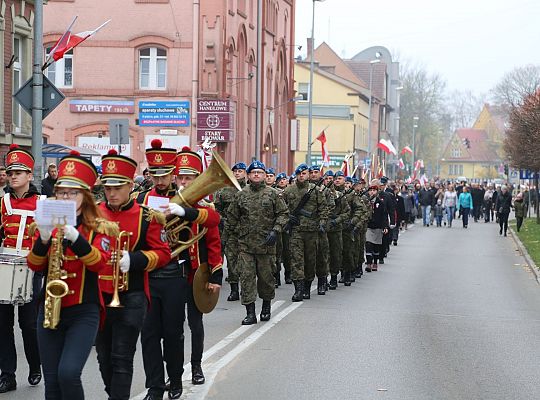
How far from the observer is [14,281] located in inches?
329

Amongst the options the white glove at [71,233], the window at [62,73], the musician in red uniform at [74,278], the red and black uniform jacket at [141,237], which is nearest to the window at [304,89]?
the window at [62,73]

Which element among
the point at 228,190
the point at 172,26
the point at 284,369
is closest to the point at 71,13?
the point at 172,26

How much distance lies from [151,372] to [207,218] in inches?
47.1

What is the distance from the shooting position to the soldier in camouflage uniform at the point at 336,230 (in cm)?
1859

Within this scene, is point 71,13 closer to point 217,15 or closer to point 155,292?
point 217,15

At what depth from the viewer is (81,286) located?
6602 millimetres

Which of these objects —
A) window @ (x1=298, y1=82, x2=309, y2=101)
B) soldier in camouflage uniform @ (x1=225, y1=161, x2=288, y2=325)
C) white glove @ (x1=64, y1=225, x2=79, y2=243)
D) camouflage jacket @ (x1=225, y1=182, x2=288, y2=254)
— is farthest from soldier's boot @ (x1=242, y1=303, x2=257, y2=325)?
window @ (x1=298, y1=82, x2=309, y2=101)

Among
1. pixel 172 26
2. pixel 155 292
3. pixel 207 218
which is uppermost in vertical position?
pixel 172 26

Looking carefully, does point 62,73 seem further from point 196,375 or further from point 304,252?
point 196,375

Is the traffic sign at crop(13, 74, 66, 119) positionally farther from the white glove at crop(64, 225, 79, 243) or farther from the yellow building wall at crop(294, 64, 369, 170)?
the yellow building wall at crop(294, 64, 369, 170)

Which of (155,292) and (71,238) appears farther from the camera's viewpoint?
(155,292)

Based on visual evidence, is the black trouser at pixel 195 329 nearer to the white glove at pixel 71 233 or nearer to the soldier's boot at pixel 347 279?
the white glove at pixel 71 233

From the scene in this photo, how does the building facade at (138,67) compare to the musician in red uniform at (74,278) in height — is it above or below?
above

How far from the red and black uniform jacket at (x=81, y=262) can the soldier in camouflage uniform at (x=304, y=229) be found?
32.3 feet
